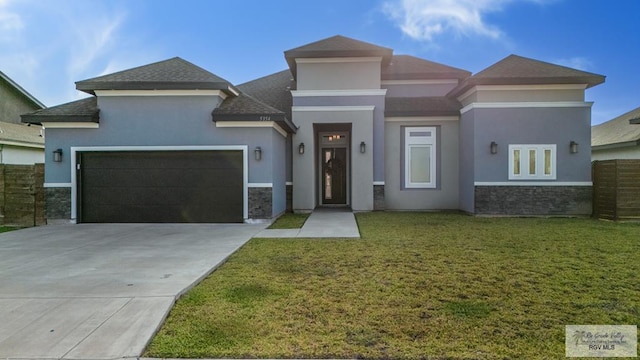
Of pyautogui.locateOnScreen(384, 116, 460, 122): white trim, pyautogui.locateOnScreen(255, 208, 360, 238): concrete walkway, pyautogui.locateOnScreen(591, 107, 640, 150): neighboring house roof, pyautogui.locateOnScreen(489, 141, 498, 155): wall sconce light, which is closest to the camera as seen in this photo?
pyautogui.locateOnScreen(255, 208, 360, 238): concrete walkway

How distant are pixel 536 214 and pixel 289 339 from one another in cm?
1135

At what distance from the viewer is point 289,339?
3.22m

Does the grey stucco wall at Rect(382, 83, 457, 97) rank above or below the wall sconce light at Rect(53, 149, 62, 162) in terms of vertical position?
above

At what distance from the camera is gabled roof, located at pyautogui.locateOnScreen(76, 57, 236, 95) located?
1050cm

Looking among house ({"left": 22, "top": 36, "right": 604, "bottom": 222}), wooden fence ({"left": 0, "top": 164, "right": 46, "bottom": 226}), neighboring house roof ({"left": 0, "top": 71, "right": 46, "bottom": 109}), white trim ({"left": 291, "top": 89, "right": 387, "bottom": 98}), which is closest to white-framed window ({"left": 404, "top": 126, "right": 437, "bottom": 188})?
house ({"left": 22, "top": 36, "right": 604, "bottom": 222})

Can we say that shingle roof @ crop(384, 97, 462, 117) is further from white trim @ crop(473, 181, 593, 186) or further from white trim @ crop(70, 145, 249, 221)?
white trim @ crop(70, 145, 249, 221)

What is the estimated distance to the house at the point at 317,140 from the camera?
35.4 ft

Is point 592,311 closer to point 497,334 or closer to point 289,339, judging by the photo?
point 497,334

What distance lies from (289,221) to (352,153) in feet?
12.0

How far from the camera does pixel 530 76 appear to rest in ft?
37.9

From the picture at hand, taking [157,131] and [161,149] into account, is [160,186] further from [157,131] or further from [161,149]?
[157,131]

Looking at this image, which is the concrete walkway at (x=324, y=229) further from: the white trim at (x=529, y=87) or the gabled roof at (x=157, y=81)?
the white trim at (x=529, y=87)

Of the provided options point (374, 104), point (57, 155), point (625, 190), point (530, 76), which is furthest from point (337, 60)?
point (625, 190)

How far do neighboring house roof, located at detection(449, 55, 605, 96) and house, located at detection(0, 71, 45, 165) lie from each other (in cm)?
1913
